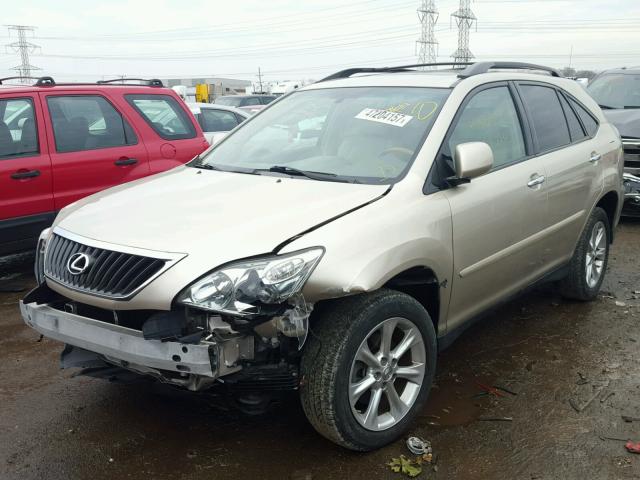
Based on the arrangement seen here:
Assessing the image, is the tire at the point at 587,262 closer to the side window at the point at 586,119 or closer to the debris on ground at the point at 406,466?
the side window at the point at 586,119

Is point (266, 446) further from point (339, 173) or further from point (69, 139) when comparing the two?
point (69, 139)

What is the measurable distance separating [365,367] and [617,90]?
27.2ft

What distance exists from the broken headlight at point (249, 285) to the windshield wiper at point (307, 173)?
2.71 ft

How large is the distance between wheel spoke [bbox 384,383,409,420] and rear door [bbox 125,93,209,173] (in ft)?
12.9

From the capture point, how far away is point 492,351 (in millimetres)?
4156

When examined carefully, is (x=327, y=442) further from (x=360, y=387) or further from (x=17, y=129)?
(x=17, y=129)

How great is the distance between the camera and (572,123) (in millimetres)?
4613

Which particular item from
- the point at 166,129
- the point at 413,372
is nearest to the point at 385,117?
the point at 413,372

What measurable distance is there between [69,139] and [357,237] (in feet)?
12.7

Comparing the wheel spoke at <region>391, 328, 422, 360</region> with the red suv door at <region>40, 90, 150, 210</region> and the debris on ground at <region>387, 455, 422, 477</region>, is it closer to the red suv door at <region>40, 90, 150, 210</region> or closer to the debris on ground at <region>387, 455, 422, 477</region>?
the debris on ground at <region>387, 455, 422, 477</region>

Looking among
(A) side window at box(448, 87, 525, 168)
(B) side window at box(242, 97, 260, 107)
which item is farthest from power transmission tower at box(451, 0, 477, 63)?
(A) side window at box(448, 87, 525, 168)

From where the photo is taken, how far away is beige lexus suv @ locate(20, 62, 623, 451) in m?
2.57

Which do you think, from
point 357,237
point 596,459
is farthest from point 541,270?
point 357,237

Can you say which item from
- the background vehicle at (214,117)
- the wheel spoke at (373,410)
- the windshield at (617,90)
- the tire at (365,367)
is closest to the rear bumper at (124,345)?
the tire at (365,367)
